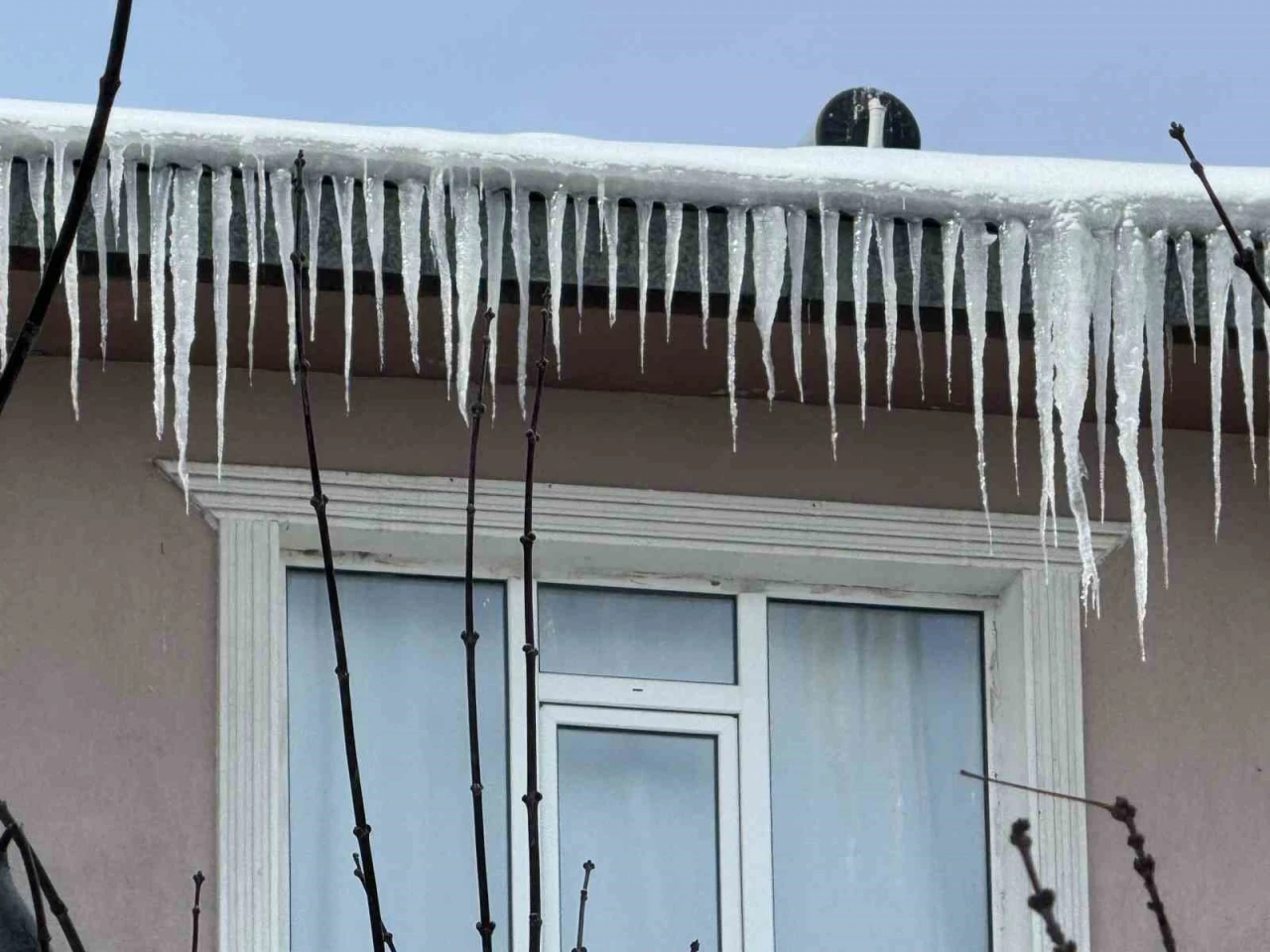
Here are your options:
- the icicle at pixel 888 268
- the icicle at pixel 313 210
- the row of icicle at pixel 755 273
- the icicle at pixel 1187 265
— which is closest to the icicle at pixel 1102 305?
the row of icicle at pixel 755 273

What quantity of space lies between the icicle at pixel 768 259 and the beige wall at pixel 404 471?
53 cm

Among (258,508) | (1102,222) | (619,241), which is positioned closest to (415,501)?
(258,508)

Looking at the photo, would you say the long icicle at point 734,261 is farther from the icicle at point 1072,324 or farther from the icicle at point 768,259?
the icicle at point 1072,324

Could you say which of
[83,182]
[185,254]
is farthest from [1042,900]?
[185,254]

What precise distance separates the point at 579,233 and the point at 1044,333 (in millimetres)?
889

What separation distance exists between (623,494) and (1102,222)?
1061 millimetres

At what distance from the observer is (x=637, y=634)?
582 centimetres

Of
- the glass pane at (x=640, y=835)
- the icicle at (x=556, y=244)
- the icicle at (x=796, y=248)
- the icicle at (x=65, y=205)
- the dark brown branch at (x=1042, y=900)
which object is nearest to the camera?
the dark brown branch at (x=1042, y=900)

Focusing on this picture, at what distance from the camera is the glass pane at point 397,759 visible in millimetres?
5520

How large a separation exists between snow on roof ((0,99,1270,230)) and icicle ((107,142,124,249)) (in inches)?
0.7

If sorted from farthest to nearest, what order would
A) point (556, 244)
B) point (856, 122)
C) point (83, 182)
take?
point (856, 122), point (556, 244), point (83, 182)

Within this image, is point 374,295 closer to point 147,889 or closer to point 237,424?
point 237,424

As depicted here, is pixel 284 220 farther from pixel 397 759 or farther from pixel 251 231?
pixel 397 759

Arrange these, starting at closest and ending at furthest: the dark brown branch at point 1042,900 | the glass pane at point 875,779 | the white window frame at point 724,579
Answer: the dark brown branch at point 1042,900 < the white window frame at point 724,579 < the glass pane at point 875,779
